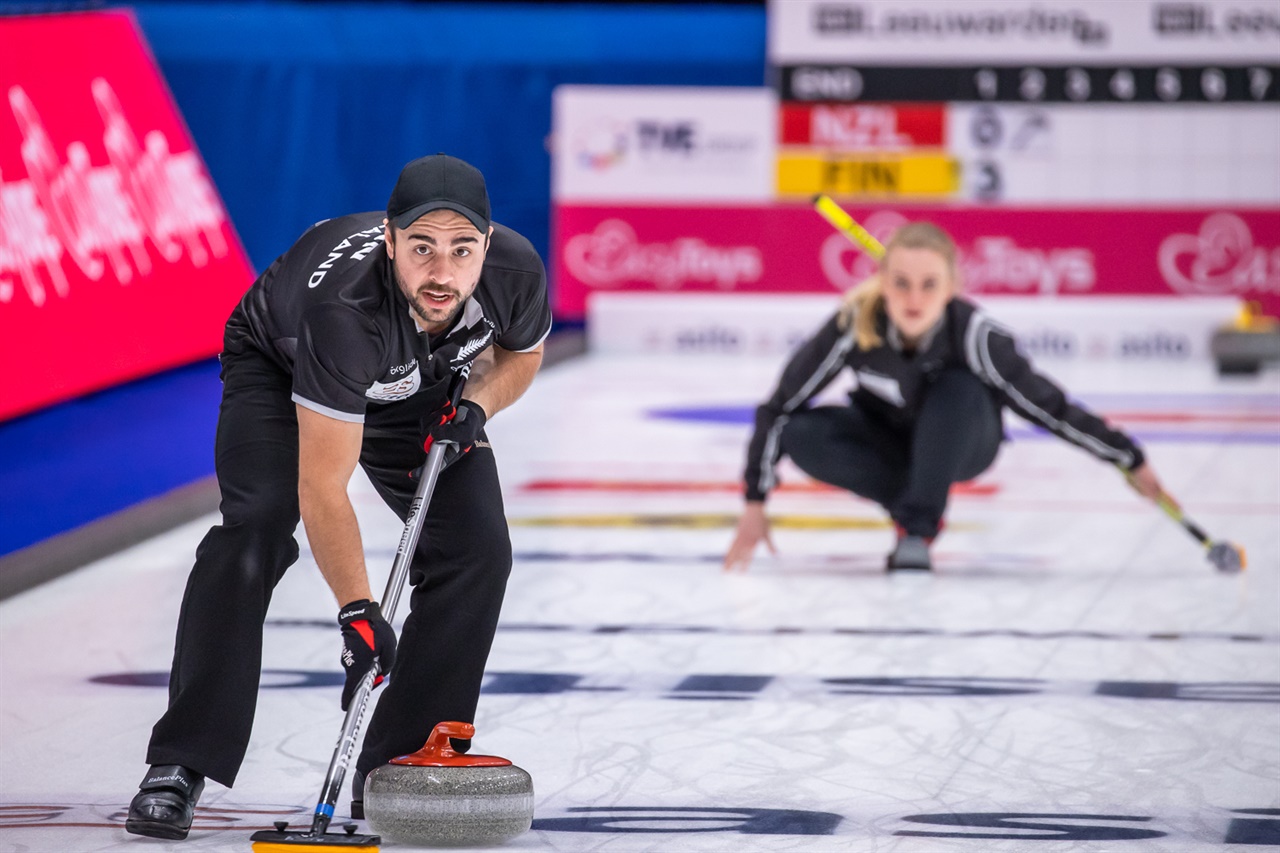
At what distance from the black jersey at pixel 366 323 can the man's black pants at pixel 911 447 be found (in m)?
1.90

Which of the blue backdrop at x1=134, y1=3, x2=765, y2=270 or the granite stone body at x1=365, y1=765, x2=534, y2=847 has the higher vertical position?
the blue backdrop at x1=134, y1=3, x2=765, y2=270

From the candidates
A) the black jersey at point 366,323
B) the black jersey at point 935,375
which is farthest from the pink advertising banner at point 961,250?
the black jersey at point 366,323

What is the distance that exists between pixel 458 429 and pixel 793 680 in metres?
1.22

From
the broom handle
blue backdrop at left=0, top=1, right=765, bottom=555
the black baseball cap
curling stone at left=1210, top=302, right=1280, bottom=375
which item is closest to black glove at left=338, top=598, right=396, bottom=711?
the broom handle

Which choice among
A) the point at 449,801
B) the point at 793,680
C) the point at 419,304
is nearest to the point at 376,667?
the point at 449,801

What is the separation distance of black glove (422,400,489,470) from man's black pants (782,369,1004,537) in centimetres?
209

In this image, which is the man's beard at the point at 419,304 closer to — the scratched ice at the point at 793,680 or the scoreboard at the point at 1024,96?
the scratched ice at the point at 793,680

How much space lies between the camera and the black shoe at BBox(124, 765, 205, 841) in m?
2.59

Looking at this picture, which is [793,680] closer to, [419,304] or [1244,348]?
[419,304]

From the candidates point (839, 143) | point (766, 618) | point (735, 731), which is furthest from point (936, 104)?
point (735, 731)

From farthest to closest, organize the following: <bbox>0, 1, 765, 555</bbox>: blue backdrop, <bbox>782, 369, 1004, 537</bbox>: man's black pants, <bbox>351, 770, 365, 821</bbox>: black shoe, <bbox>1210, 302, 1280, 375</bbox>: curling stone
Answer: <bbox>0, 1, 765, 555</bbox>: blue backdrop, <bbox>1210, 302, 1280, 375</bbox>: curling stone, <bbox>782, 369, 1004, 537</bbox>: man's black pants, <bbox>351, 770, 365, 821</bbox>: black shoe

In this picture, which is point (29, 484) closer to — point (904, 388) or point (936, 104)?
point (904, 388)

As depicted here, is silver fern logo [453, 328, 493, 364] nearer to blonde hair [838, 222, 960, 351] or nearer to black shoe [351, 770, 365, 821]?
black shoe [351, 770, 365, 821]

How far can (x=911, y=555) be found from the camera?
485cm
